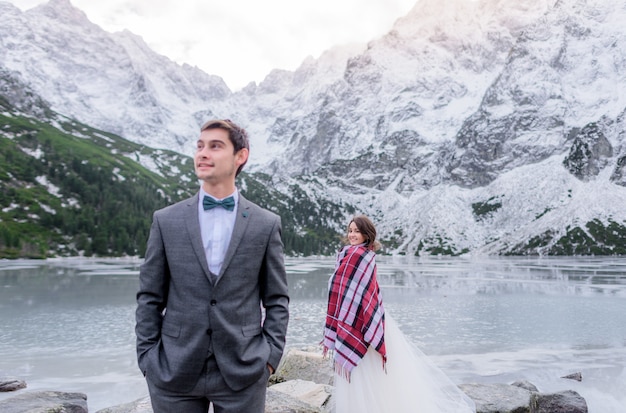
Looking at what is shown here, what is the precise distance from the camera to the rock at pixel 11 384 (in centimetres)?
1523

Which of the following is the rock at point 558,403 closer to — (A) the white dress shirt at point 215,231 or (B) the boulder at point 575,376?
(B) the boulder at point 575,376

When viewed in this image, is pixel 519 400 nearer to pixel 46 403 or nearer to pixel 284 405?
pixel 284 405

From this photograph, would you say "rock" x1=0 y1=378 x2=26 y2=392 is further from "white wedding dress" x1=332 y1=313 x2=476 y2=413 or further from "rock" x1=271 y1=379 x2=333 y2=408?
"white wedding dress" x1=332 y1=313 x2=476 y2=413

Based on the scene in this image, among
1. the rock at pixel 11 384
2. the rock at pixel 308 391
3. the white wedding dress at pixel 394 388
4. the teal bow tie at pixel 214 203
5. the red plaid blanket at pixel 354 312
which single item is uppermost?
the teal bow tie at pixel 214 203

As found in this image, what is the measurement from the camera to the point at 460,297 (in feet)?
145

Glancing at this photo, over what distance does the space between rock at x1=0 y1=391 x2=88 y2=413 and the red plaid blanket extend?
653cm

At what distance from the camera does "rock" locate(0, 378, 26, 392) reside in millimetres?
15234

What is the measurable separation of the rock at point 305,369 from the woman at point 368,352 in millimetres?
5457

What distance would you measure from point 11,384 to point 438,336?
64.3 ft

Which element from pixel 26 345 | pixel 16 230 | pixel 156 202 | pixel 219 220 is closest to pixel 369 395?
pixel 219 220

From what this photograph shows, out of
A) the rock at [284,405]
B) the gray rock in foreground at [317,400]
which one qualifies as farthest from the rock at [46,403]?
the rock at [284,405]

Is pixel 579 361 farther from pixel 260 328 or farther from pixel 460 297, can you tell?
pixel 460 297

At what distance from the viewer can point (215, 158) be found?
4883 millimetres

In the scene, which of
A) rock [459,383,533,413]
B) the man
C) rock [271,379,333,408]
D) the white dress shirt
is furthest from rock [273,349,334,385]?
the white dress shirt
